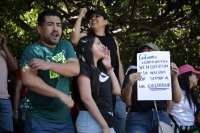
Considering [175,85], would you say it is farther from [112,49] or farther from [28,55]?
[28,55]

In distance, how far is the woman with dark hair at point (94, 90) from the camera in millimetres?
4230

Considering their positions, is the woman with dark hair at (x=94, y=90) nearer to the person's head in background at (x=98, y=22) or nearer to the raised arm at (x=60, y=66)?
the raised arm at (x=60, y=66)

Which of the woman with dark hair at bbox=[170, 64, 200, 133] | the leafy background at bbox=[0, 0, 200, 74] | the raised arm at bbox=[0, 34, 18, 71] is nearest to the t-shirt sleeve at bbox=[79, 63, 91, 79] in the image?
the raised arm at bbox=[0, 34, 18, 71]

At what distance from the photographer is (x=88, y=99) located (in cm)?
423

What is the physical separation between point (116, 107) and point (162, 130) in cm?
77

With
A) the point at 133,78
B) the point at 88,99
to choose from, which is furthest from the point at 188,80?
the point at 88,99

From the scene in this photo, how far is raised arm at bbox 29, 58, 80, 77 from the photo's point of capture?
3.87m

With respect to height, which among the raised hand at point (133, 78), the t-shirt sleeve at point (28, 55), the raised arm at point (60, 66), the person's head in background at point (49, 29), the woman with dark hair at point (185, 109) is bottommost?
the woman with dark hair at point (185, 109)

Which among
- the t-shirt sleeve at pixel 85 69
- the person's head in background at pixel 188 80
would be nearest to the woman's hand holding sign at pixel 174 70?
the person's head in background at pixel 188 80

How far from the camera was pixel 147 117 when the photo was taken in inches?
195

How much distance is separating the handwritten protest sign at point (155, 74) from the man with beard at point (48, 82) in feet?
3.33

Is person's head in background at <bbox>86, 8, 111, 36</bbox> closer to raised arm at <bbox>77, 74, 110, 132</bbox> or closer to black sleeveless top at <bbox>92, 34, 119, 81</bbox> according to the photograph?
black sleeveless top at <bbox>92, 34, 119, 81</bbox>

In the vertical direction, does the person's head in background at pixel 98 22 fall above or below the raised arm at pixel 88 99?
above

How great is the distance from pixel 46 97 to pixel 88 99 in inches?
17.5
